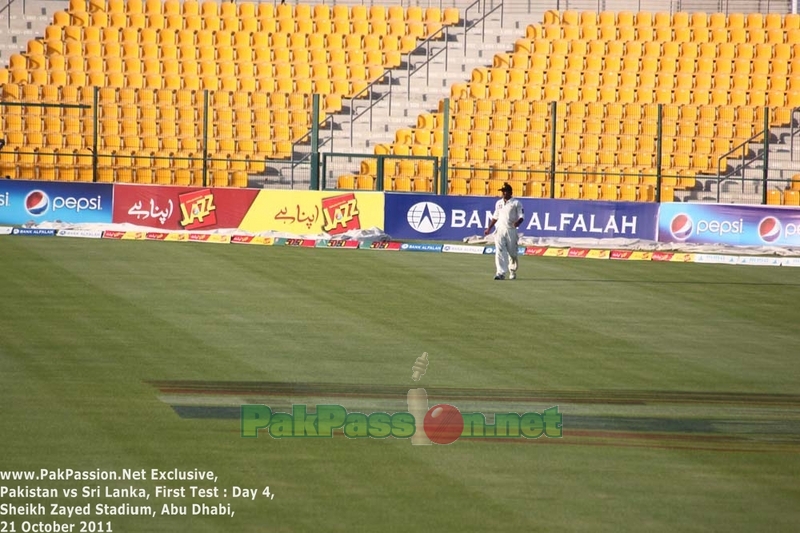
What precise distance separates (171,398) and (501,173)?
22664 mm

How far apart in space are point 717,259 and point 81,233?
13.3 metres

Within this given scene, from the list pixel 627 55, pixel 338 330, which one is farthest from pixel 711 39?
pixel 338 330

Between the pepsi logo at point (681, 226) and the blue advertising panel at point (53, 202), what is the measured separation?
506 inches

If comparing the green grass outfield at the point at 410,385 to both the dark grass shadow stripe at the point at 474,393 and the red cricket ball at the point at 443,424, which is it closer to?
the dark grass shadow stripe at the point at 474,393

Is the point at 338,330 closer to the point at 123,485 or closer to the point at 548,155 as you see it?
the point at 123,485

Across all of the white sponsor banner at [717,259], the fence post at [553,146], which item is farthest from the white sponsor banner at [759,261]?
the fence post at [553,146]

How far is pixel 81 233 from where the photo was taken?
94.0ft

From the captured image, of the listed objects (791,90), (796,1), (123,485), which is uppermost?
(796,1)

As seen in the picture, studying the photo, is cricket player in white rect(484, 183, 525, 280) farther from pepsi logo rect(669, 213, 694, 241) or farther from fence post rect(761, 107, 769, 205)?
fence post rect(761, 107, 769, 205)

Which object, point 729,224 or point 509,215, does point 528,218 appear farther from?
point 509,215

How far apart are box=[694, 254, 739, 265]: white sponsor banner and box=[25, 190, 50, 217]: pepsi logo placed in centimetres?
A: 1477

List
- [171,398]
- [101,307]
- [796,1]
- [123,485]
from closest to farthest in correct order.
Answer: [123,485] → [171,398] → [101,307] → [796,1]

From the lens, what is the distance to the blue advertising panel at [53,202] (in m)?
31.2

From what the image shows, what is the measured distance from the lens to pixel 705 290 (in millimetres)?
22172
